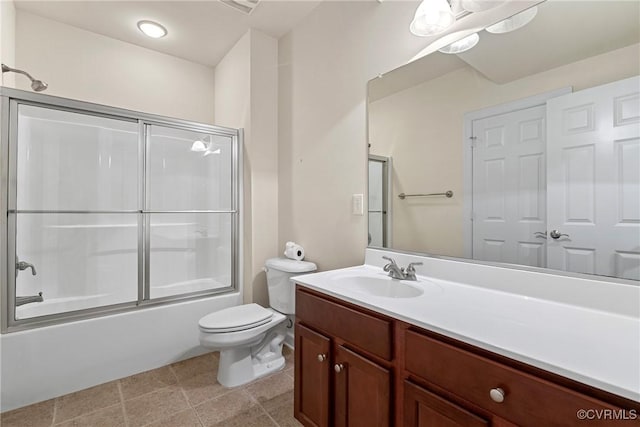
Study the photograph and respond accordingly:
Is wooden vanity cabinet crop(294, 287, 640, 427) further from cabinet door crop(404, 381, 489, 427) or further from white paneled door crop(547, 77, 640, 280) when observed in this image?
white paneled door crop(547, 77, 640, 280)

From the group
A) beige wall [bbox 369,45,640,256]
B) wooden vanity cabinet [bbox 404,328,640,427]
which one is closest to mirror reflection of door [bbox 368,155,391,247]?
beige wall [bbox 369,45,640,256]

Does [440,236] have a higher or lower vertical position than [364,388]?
higher

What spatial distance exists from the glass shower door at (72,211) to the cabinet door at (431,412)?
205 centimetres

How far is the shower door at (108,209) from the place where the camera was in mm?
1826

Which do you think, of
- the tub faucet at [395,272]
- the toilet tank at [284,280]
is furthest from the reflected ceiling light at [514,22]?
the toilet tank at [284,280]

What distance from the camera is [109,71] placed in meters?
2.63

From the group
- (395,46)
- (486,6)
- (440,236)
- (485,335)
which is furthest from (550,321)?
(395,46)

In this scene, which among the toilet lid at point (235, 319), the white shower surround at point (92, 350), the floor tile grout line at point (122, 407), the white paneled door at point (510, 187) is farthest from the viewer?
the toilet lid at point (235, 319)

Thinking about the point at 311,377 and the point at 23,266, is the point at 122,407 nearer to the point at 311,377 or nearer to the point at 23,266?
the point at 23,266

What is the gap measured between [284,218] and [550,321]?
1.96 m

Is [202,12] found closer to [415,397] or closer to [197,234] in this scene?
[197,234]

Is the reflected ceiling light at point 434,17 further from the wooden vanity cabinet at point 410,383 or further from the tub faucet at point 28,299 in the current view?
the tub faucet at point 28,299

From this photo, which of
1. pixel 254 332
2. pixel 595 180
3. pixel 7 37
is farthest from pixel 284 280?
pixel 7 37

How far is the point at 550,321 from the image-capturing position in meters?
0.88
